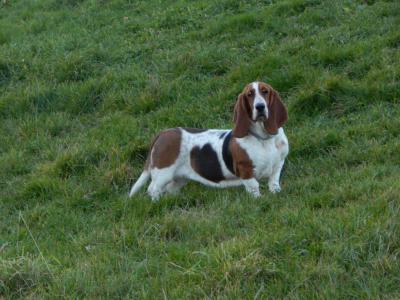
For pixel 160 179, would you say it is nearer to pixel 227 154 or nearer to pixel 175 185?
pixel 175 185

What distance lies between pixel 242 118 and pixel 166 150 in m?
0.90

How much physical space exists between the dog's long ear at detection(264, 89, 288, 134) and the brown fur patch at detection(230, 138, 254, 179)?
308mm

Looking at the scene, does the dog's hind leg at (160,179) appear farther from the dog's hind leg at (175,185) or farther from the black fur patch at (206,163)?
the black fur patch at (206,163)

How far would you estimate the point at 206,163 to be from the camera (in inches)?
291

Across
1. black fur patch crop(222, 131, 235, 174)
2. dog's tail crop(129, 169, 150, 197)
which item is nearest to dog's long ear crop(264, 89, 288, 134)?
black fur patch crop(222, 131, 235, 174)

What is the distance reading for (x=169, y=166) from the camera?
7.52 m

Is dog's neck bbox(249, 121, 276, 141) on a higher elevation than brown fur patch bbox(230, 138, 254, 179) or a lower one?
higher

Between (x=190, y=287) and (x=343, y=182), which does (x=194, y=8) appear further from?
(x=190, y=287)

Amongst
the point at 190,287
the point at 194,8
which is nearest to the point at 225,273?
the point at 190,287

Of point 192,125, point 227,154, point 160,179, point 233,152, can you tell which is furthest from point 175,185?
point 192,125

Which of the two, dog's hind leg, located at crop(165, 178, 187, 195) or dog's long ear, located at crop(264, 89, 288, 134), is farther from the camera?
dog's hind leg, located at crop(165, 178, 187, 195)

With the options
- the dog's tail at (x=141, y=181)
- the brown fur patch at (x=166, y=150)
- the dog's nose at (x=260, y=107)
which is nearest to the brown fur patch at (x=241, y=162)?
the dog's nose at (x=260, y=107)

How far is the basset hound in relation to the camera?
23.0ft

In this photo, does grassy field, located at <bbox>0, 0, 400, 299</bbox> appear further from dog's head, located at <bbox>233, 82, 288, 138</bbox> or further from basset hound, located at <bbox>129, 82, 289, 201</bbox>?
dog's head, located at <bbox>233, 82, 288, 138</bbox>
